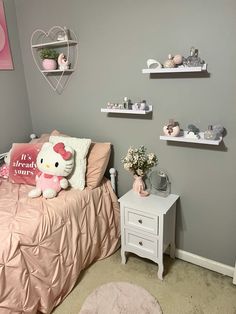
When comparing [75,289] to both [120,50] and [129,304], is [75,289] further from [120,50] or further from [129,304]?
[120,50]

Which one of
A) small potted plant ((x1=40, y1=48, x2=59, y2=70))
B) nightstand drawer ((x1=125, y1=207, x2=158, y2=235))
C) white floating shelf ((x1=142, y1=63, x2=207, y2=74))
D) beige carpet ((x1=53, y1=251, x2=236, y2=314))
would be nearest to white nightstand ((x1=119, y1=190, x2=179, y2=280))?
nightstand drawer ((x1=125, y1=207, x2=158, y2=235))

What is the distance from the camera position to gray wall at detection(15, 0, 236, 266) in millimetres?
1674

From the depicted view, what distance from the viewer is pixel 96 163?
85.5 inches

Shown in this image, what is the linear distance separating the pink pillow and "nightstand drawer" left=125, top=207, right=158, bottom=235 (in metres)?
0.88

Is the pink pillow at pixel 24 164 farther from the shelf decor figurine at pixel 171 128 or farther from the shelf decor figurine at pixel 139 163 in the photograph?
the shelf decor figurine at pixel 171 128

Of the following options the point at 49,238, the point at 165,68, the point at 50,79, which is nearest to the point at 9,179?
the point at 49,238

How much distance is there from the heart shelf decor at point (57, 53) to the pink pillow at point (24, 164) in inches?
27.3

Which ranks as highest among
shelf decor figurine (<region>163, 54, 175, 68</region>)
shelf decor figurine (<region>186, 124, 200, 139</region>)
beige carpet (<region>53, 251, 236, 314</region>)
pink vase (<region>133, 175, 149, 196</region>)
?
shelf decor figurine (<region>163, 54, 175, 68</region>)

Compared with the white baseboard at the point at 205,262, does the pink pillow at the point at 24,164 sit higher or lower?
higher

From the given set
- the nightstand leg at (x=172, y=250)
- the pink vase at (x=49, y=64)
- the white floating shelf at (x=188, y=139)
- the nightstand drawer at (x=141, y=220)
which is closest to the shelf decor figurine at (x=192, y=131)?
the white floating shelf at (x=188, y=139)

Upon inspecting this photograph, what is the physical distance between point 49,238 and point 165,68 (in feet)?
4.70

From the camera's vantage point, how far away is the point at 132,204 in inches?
77.9

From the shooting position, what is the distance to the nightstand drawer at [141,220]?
6.27 ft

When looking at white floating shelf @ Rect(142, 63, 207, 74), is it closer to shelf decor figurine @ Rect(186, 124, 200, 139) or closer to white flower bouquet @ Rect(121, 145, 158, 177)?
shelf decor figurine @ Rect(186, 124, 200, 139)
